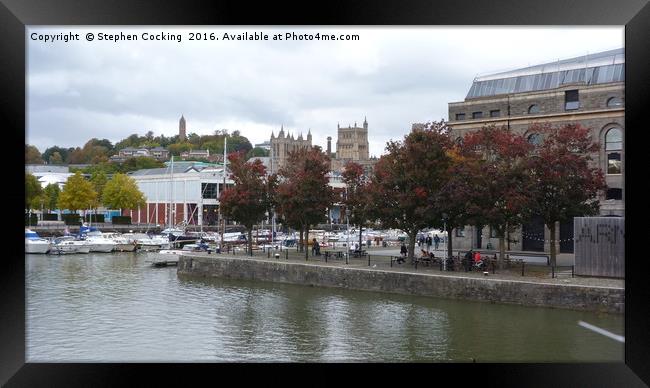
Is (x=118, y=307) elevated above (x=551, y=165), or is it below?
below

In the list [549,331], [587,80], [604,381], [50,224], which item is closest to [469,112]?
[587,80]

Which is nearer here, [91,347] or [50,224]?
[91,347]

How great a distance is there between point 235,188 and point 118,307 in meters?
11.9

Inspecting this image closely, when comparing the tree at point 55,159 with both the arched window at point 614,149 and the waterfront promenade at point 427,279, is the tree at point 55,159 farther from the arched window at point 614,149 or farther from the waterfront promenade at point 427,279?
the arched window at point 614,149

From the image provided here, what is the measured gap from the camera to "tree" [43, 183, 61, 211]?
52531mm

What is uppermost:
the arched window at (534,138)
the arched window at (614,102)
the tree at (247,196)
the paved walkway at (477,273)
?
the arched window at (614,102)

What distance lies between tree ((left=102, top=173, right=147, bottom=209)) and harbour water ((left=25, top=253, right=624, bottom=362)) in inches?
1305

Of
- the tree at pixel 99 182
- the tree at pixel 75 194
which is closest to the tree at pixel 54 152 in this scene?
the tree at pixel 99 182

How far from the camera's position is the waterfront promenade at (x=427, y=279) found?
17.1m

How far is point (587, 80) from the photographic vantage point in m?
29.3

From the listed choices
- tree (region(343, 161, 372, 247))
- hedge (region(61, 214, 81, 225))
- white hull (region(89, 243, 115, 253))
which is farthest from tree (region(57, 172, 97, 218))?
tree (region(343, 161, 372, 247))

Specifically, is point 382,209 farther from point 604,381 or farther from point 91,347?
point 604,381

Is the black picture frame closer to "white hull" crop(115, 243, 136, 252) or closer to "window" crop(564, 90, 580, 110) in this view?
"window" crop(564, 90, 580, 110)
